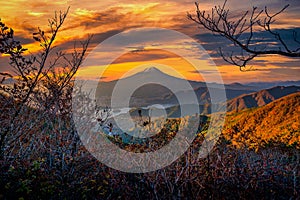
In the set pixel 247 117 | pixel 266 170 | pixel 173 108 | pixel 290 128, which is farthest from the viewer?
pixel 173 108

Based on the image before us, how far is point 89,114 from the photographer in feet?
33.1

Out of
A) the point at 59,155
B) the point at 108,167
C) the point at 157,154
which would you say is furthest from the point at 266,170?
the point at 59,155

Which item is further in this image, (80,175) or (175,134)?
(175,134)

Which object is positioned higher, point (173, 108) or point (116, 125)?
point (116, 125)

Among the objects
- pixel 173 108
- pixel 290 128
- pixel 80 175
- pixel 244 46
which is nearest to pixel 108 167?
pixel 80 175

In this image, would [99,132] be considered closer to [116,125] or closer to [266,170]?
[116,125]

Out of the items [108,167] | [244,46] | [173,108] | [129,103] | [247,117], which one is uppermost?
[244,46]

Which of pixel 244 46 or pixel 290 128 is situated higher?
pixel 244 46

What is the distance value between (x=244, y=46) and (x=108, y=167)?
4692 millimetres

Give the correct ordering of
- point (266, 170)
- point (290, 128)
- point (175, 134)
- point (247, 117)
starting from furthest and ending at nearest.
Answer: point (247, 117)
point (290, 128)
point (175, 134)
point (266, 170)

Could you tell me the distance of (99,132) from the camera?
10234 mm

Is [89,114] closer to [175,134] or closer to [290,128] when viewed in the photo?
[175,134]

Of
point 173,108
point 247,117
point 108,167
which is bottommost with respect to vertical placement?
point 173,108

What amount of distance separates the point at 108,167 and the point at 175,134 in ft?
6.73
